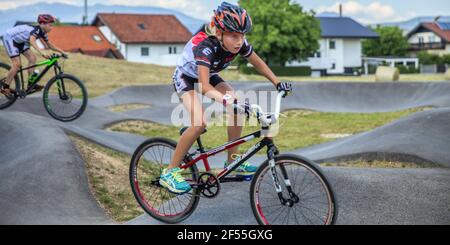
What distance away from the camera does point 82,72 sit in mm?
44562

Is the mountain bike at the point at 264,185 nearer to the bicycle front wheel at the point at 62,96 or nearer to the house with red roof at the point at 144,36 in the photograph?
the bicycle front wheel at the point at 62,96

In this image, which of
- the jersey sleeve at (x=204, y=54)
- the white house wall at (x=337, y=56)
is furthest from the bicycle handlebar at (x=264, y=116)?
the white house wall at (x=337, y=56)

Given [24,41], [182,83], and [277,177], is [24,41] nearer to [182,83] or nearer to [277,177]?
[182,83]

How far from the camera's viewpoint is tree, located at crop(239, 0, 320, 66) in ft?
263

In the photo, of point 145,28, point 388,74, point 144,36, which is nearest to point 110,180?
point 388,74

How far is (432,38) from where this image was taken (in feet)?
392

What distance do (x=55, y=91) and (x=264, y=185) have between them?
8.14 meters

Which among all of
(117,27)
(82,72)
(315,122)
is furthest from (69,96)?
(117,27)

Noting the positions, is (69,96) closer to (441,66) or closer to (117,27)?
(117,27)

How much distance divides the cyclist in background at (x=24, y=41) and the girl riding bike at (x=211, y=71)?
7.19 m

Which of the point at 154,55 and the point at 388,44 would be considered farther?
the point at 388,44

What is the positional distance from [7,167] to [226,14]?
5121 mm

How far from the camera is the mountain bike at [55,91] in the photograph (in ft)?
46.0
